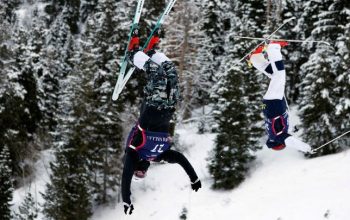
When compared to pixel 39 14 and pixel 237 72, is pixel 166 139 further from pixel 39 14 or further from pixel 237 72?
pixel 39 14

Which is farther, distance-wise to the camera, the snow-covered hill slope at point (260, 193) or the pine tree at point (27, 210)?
the pine tree at point (27, 210)

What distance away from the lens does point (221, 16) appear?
4619 centimetres

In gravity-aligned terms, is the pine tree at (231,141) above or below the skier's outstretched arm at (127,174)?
above

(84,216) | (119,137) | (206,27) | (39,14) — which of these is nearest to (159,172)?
(119,137)

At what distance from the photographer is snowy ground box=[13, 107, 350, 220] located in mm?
24438

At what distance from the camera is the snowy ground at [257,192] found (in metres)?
24.4

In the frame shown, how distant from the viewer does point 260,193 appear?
90.4ft

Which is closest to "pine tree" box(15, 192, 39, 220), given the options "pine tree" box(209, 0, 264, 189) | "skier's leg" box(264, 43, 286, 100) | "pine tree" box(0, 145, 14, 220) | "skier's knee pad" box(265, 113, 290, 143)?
"pine tree" box(0, 145, 14, 220)

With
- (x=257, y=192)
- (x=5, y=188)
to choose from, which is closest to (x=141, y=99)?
(x=5, y=188)

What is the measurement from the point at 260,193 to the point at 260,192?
131 millimetres

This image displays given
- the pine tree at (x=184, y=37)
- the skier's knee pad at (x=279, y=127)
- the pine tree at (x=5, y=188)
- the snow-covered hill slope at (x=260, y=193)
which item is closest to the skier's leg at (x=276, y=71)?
the skier's knee pad at (x=279, y=127)

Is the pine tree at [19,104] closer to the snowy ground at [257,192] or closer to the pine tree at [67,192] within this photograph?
the snowy ground at [257,192]

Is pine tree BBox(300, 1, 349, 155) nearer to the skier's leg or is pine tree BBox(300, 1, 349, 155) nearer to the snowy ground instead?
the snowy ground

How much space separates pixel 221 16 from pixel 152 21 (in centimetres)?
968
